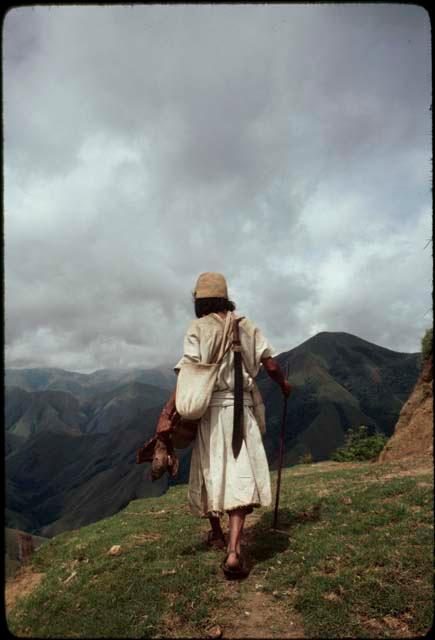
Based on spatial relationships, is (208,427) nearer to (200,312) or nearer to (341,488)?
(200,312)

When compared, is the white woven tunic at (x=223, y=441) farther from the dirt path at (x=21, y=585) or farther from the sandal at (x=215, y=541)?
the dirt path at (x=21, y=585)

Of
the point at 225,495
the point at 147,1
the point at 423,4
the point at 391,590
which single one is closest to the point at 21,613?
the point at 225,495

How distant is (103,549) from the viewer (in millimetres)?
7188

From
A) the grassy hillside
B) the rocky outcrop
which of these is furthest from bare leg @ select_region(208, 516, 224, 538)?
the rocky outcrop

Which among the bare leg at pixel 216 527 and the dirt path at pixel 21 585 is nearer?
the bare leg at pixel 216 527

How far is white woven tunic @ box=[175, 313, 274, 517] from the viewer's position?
525 centimetres

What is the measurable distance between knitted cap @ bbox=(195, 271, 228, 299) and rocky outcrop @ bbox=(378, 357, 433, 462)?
1282 centimetres

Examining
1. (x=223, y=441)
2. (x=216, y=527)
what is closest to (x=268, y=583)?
(x=216, y=527)

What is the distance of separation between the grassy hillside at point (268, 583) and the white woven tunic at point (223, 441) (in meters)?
0.89

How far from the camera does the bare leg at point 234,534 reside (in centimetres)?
488

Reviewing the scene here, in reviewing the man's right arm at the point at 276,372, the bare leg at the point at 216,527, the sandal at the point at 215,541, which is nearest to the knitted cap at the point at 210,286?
the man's right arm at the point at 276,372

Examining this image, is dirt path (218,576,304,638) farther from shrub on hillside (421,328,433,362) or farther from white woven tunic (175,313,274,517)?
shrub on hillside (421,328,433,362)

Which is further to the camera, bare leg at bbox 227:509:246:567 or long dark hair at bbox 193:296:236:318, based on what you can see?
long dark hair at bbox 193:296:236:318

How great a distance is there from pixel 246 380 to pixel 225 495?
4.99 feet
